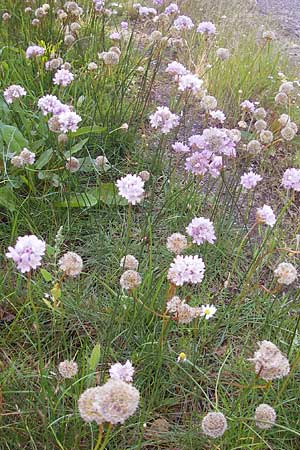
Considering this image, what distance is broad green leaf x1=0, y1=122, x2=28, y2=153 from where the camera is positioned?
216 cm

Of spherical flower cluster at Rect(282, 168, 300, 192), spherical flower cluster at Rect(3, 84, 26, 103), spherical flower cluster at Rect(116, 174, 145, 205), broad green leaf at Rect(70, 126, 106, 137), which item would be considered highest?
spherical flower cluster at Rect(116, 174, 145, 205)

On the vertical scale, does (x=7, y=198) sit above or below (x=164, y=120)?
below

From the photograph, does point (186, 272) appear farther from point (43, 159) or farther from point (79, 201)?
point (43, 159)

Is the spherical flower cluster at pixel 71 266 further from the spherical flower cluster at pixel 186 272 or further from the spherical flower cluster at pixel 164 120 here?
the spherical flower cluster at pixel 164 120

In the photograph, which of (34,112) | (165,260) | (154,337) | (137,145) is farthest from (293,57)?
(154,337)

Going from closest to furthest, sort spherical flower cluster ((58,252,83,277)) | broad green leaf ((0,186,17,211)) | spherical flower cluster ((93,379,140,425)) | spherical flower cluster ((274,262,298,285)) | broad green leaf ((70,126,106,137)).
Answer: spherical flower cluster ((93,379,140,425)) → spherical flower cluster ((58,252,83,277)) → spherical flower cluster ((274,262,298,285)) → broad green leaf ((0,186,17,211)) → broad green leaf ((70,126,106,137))

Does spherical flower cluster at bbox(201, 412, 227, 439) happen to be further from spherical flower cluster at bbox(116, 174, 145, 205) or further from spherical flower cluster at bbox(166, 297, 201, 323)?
spherical flower cluster at bbox(116, 174, 145, 205)

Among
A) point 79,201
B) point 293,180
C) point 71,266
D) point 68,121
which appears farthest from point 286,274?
point 79,201

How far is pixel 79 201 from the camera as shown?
2.19 m

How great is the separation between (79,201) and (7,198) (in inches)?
11.0

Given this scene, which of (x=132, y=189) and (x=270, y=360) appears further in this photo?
(x=132, y=189)

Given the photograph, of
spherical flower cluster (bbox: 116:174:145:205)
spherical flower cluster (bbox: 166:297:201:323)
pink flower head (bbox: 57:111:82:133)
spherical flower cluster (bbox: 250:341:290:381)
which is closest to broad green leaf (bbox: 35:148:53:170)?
pink flower head (bbox: 57:111:82:133)

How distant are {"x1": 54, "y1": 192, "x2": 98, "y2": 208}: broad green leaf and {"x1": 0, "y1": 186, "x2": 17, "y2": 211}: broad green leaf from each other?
0.17 meters

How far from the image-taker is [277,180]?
284cm
